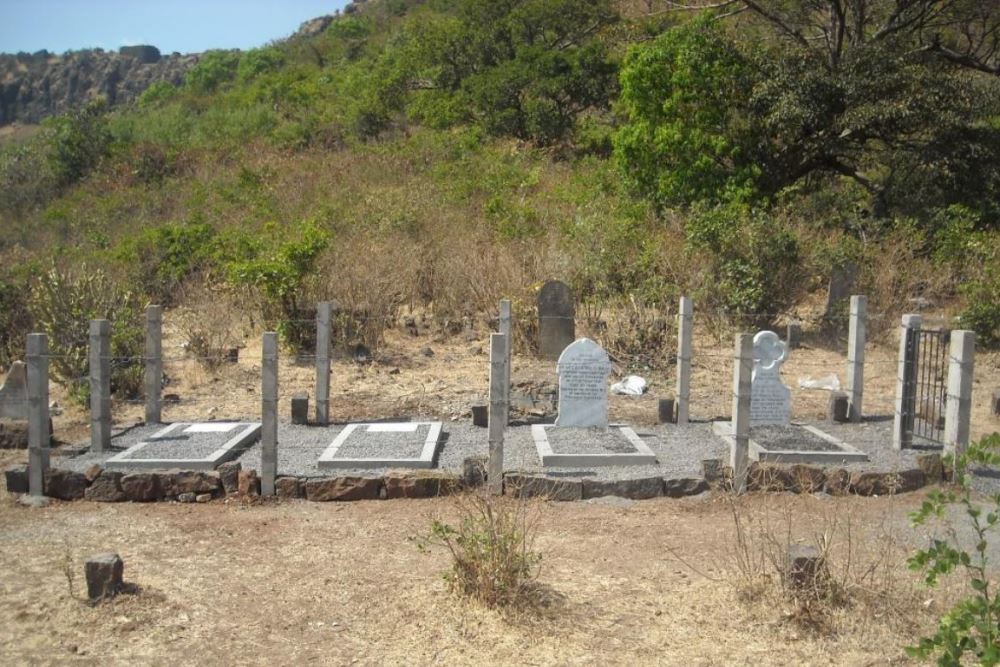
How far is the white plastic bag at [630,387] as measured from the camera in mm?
11359

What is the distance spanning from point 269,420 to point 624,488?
278 cm

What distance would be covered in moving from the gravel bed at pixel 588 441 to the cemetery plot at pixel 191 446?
Result: 286 cm

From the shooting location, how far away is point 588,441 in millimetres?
8742

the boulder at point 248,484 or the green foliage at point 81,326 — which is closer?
the boulder at point 248,484

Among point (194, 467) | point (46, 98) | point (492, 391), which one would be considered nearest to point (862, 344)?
point (492, 391)

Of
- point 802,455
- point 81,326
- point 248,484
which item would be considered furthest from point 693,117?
point 248,484

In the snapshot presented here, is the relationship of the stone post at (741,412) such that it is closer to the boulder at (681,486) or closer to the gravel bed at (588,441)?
→ the boulder at (681,486)

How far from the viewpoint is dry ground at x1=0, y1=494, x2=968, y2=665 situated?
4.68 meters

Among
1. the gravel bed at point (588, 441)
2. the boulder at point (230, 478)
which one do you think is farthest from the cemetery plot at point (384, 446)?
the gravel bed at point (588, 441)

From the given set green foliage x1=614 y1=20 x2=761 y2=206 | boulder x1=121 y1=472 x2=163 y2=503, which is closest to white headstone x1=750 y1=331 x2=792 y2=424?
boulder x1=121 y1=472 x2=163 y2=503

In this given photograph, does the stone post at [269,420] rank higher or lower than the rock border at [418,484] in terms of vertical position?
higher

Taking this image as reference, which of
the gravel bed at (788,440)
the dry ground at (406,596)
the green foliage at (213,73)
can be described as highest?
the green foliage at (213,73)

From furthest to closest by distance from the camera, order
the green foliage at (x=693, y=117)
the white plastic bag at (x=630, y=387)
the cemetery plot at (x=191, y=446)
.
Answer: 1. the green foliage at (x=693, y=117)
2. the white plastic bag at (x=630, y=387)
3. the cemetery plot at (x=191, y=446)

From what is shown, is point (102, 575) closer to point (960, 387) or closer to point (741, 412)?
point (741, 412)
